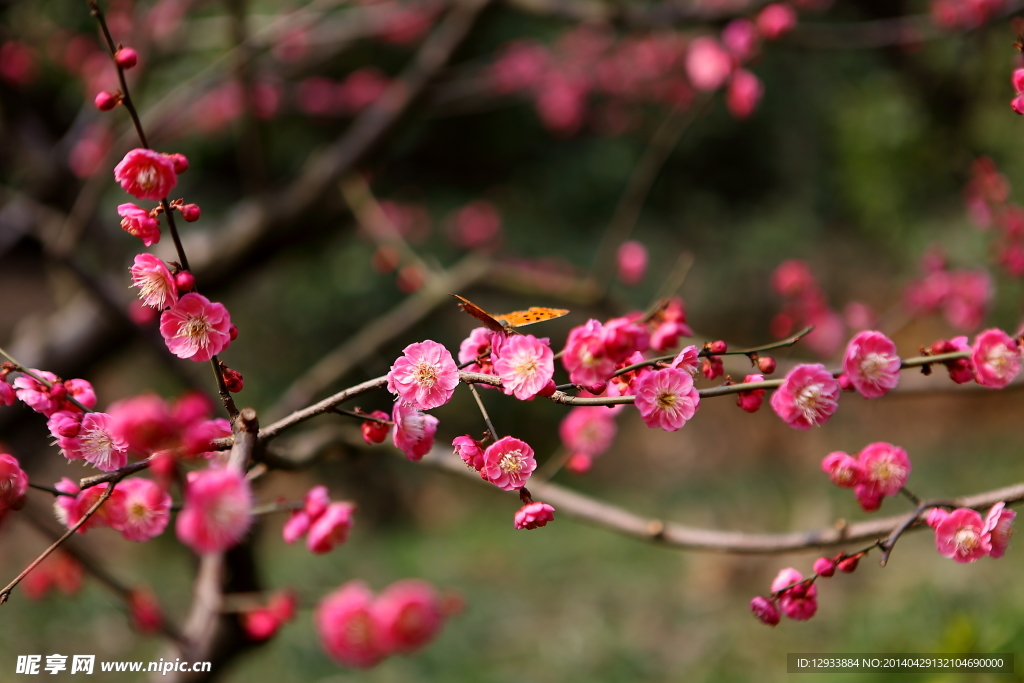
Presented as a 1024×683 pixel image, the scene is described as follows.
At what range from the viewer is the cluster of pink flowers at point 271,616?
3.75ft

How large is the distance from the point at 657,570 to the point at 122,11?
2983 millimetres

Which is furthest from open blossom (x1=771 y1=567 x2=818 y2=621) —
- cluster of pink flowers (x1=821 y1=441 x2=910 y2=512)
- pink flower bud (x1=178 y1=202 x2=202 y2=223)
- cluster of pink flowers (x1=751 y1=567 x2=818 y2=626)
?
pink flower bud (x1=178 y1=202 x2=202 y2=223)

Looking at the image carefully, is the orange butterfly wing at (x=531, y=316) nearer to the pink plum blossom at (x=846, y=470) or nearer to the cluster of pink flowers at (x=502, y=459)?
the cluster of pink flowers at (x=502, y=459)

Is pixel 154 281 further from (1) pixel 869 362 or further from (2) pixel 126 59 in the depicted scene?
(1) pixel 869 362

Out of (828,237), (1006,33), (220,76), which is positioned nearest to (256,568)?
(220,76)

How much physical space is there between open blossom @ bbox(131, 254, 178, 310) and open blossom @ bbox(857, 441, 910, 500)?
0.69 m

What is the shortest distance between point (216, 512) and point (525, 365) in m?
0.25

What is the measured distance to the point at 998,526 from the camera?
2.06ft

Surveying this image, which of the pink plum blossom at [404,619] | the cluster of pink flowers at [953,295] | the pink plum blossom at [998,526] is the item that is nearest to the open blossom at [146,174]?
the pink plum blossom at [404,619]

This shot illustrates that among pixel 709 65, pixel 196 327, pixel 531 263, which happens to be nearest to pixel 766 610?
pixel 196 327

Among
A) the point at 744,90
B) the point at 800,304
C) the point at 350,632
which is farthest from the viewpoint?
the point at 800,304

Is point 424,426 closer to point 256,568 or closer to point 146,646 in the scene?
point 256,568

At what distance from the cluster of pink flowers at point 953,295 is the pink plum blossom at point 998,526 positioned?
5.09ft

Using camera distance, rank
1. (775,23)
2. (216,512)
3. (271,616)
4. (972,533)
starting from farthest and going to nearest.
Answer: (775,23) < (271,616) < (972,533) < (216,512)
